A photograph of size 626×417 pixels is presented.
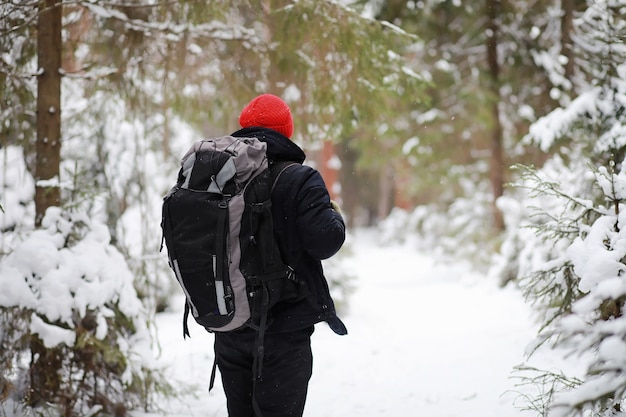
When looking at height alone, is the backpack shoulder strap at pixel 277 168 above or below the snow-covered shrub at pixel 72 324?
above

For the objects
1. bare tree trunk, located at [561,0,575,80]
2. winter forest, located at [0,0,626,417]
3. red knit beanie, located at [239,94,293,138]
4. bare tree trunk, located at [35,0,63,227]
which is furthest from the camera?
bare tree trunk, located at [561,0,575,80]

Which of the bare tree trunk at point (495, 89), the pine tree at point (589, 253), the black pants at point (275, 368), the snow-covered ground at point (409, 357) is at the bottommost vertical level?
the snow-covered ground at point (409, 357)

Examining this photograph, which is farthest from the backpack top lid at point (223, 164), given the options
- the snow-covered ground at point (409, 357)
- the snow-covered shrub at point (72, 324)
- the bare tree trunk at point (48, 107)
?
the snow-covered ground at point (409, 357)

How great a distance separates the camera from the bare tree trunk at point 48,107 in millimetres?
4129

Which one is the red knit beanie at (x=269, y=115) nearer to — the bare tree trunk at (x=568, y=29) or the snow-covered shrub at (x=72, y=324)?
the snow-covered shrub at (x=72, y=324)

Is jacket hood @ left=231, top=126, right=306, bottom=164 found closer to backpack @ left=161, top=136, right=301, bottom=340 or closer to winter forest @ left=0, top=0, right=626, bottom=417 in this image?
backpack @ left=161, top=136, right=301, bottom=340

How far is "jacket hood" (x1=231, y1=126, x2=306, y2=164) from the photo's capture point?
2.67 m

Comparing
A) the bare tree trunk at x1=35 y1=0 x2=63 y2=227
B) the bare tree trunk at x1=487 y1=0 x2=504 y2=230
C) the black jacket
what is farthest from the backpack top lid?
the bare tree trunk at x1=487 y1=0 x2=504 y2=230

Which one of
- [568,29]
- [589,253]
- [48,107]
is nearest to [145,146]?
[48,107]

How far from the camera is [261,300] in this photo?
2.50 meters

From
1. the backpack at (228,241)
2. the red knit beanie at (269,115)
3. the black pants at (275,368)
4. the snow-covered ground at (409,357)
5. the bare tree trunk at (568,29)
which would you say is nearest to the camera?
the backpack at (228,241)

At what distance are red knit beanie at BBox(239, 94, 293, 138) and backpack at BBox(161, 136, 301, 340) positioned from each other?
28 cm

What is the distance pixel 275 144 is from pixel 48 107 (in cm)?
240

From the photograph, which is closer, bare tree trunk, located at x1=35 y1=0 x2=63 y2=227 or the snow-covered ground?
bare tree trunk, located at x1=35 y1=0 x2=63 y2=227
